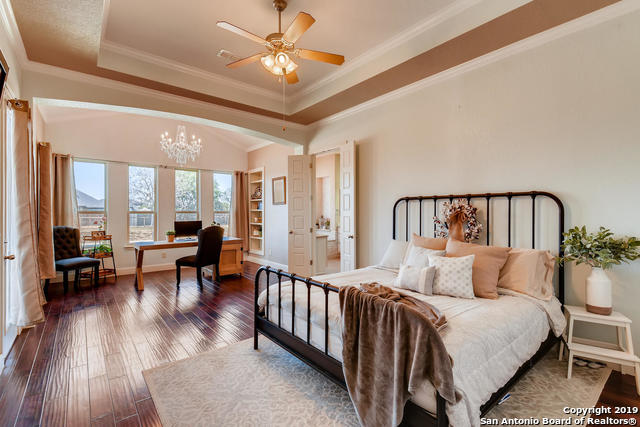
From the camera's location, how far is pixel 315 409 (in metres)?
1.90

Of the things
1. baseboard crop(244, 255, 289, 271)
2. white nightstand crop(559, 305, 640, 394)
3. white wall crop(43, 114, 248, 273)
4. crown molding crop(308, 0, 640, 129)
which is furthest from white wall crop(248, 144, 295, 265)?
white nightstand crop(559, 305, 640, 394)

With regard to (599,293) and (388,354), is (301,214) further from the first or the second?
(599,293)

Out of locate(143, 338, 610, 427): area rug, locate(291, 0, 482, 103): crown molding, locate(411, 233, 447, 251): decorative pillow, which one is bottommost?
locate(143, 338, 610, 427): area rug

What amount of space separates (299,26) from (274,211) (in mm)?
4851

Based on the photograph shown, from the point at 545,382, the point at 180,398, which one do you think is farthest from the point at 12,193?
the point at 545,382

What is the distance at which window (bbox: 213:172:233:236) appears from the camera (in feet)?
23.6

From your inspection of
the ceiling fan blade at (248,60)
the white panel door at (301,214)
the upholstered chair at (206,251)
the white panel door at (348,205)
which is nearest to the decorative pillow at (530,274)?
the white panel door at (348,205)

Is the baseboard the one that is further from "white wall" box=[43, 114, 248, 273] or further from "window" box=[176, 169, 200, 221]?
"window" box=[176, 169, 200, 221]

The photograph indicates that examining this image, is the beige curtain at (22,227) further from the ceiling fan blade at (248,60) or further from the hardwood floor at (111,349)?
the ceiling fan blade at (248,60)

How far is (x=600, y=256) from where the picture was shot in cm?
220

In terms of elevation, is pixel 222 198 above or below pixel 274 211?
above

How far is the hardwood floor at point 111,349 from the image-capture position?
1919 millimetres

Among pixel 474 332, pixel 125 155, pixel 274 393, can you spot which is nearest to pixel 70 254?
pixel 125 155

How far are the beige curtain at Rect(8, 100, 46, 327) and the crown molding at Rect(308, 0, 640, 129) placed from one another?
3991 mm
